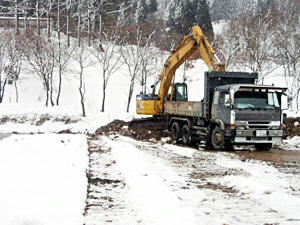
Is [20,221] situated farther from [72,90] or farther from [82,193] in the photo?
[72,90]

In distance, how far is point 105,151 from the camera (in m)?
13.9

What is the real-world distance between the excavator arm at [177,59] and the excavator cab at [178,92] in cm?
42

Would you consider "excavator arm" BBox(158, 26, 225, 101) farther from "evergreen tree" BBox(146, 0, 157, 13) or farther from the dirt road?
"evergreen tree" BBox(146, 0, 157, 13)

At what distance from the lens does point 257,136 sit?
47.7 feet

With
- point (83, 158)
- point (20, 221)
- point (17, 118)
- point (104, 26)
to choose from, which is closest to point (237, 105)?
point (83, 158)

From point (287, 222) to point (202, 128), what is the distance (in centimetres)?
1096

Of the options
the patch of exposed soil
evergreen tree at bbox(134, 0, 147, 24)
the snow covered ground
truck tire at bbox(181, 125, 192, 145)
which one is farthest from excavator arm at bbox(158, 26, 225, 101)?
evergreen tree at bbox(134, 0, 147, 24)

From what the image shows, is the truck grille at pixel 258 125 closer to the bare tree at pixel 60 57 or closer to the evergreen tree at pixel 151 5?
the bare tree at pixel 60 57

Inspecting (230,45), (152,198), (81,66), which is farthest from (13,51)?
(152,198)

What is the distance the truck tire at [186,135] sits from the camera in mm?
17347

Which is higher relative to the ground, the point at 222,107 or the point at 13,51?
the point at 13,51

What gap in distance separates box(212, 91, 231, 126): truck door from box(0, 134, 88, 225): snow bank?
549 cm

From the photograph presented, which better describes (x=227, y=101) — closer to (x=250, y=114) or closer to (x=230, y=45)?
(x=250, y=114)

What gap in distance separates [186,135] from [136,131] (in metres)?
5.85
